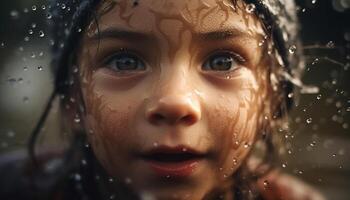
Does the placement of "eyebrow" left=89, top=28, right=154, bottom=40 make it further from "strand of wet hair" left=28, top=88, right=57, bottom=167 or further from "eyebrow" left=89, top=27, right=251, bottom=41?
"strand of wet hair" left=28, top=88, right=57, bottom=167

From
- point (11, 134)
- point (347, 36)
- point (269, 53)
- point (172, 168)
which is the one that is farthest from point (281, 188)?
point (11, 134)

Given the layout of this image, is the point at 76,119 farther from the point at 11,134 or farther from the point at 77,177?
the point at 11,134

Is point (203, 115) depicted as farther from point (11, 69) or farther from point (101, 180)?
point (11, 69)

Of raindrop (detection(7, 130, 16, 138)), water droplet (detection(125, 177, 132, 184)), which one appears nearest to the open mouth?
water droplet (detection(125, 177, 132, 184))

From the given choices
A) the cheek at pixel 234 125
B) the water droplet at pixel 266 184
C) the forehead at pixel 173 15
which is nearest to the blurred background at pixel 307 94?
the water droplet at pixel 266 184

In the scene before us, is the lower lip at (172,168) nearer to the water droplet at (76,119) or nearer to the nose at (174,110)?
the nose at (174,110)

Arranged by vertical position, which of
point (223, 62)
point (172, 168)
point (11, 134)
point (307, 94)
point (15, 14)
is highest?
point (223, 62)

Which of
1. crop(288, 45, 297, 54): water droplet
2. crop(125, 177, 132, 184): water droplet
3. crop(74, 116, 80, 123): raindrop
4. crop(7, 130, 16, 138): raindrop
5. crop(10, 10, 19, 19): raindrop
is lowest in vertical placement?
crop(7, 130, 16, 138): raindrop
